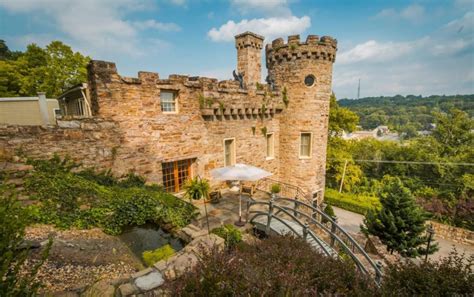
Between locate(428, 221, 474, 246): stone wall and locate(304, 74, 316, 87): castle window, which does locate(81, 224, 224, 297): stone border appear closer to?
locate(304, 74, 316, 87): castle window

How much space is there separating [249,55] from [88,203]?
1062 centimetres

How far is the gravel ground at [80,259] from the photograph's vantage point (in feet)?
13.0

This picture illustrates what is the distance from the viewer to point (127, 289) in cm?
358

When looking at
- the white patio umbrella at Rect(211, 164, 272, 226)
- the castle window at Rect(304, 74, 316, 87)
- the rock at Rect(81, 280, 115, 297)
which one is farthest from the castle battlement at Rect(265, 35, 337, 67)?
the rock at Rect(81, 280, 115, 297)

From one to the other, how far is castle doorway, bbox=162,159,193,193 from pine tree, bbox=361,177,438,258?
9.68 meters

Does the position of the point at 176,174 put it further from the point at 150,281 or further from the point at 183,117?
the point at 150,281

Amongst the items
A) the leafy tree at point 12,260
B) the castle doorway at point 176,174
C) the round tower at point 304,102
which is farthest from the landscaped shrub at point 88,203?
the round tower at point 304,102

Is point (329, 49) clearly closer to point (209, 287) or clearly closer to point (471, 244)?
point (209, 287)

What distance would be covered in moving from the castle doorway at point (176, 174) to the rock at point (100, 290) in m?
6.13

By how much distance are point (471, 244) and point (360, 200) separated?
6985mm

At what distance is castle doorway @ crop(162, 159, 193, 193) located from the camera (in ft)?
31.8

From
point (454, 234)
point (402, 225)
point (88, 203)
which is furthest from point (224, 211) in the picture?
point (454, 234)

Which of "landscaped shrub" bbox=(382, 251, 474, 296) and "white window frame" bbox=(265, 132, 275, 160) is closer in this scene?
"landscaped shrub" bbox=(382, 251, 474, 296)

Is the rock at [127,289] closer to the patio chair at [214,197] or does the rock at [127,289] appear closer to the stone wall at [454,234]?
the patio chair at [214,197]
